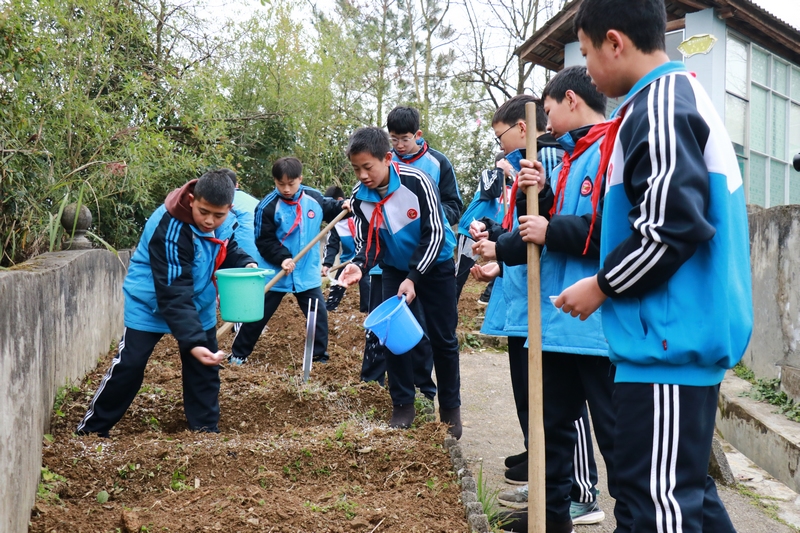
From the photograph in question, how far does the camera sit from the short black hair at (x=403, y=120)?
5340 millimetres

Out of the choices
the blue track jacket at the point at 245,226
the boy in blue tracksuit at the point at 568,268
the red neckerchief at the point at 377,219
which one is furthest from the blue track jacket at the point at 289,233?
the boy in blue tracksuit at the point at 568,268

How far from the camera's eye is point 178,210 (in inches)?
155

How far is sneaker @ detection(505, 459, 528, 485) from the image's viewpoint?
3779 millimetres

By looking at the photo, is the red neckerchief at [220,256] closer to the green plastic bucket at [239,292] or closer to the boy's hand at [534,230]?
the green plastic bucket at [239,292]

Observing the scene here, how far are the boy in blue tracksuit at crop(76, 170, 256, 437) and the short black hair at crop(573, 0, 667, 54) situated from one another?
236 cm

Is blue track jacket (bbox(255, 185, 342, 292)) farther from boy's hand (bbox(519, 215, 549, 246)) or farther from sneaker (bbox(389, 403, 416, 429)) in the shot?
boy's hand (bbox(519, 215, 549, 246))

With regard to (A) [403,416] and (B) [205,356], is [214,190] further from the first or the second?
(A) [403,416]

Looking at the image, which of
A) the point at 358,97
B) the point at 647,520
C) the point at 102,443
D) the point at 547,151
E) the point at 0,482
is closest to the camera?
the point at 647,520

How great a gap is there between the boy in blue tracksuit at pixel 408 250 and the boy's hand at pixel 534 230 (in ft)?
4.89

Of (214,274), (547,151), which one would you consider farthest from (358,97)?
(547,151)

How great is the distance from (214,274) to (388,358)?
1.09 meters

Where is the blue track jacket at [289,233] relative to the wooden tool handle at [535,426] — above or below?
above

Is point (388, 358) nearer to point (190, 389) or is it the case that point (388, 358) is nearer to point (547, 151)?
point (190, 389)

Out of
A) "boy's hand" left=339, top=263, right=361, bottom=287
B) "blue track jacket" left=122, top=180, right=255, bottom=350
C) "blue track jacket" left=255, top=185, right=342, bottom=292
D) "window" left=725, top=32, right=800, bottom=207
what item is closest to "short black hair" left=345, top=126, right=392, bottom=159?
"boy's hand" left=339, top=263, right=361, bottom=287
